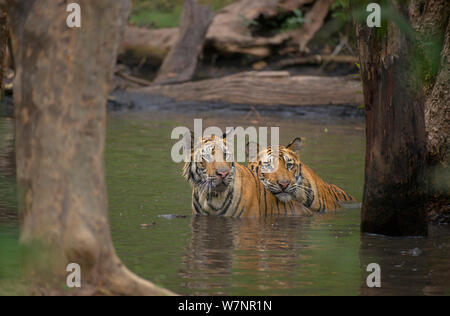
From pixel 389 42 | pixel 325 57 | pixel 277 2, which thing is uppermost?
pixel 277 2

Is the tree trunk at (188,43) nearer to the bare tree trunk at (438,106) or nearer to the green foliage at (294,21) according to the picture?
the green foliage at (294,21)

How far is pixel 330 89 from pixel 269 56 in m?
2.92

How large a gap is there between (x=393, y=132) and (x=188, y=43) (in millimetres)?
12586

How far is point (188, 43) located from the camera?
17734mm

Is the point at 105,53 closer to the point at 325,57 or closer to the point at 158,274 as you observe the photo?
the point at 158,274

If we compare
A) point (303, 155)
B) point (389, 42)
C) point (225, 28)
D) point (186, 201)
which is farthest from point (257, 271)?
point (225, 28)

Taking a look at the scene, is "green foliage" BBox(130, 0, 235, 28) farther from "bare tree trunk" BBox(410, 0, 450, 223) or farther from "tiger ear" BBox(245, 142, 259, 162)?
"bare tree trunk" BBox(410, 0, 450, 223)

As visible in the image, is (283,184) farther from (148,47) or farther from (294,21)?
(148,47)

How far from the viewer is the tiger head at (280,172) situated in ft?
22.7

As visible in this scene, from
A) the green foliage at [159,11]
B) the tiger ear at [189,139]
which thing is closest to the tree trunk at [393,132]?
the tiger ear at [189,139]

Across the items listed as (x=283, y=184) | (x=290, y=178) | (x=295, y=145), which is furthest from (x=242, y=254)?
(x=295, y=145)

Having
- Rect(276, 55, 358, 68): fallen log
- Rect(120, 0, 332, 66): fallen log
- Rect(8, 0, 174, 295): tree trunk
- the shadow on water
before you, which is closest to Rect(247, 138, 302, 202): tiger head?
the shadow on water

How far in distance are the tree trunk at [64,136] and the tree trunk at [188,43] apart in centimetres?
1400

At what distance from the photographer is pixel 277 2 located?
58.3 feet
